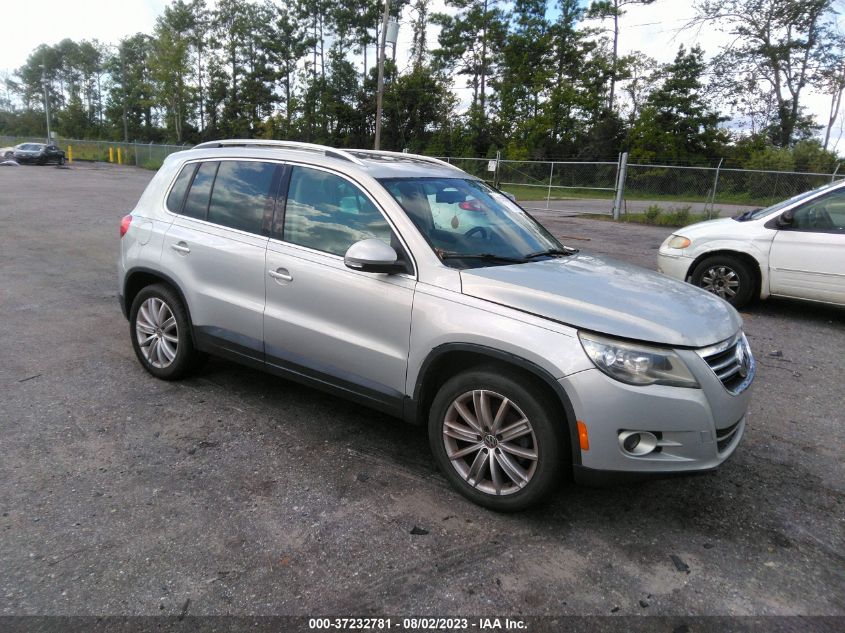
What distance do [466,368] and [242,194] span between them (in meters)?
2.05

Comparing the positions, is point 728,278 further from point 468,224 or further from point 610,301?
point 610,301

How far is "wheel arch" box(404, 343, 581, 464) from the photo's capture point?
2.74 m

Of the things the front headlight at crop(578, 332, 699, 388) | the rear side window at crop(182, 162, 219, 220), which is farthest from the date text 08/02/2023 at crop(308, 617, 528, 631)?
the rear side window at crop(182, 162, 219, 220)

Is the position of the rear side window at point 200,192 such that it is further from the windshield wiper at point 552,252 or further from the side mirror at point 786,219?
the side mirror at point 786,219

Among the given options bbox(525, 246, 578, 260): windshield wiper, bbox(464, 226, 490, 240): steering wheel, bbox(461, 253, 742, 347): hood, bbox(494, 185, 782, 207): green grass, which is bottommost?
bbox(461, 253, 742, 347): hood

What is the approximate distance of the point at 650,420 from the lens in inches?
105

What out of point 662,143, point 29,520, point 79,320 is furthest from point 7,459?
point 662,143

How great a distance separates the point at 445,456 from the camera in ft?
10.4

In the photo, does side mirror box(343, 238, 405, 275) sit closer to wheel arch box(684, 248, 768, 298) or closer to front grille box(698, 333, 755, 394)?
front grille box(698, 333, 755, 394)

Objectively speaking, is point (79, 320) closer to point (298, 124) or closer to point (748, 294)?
point (748, 294)

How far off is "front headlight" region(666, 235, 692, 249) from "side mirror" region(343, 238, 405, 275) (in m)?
5.48

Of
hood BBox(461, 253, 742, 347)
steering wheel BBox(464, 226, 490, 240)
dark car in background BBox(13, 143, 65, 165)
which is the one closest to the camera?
hood BBox(461, 253, 742, 347)

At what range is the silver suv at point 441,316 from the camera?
272 cm

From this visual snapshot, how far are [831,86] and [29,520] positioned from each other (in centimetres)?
4930
